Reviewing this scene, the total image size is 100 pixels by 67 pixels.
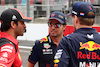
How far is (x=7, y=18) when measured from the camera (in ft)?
8.79

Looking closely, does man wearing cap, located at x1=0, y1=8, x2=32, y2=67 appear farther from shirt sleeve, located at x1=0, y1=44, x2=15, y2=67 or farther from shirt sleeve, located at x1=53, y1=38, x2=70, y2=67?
shirt sleeve, located at x1=53, y1=38, x2=70, y2=67

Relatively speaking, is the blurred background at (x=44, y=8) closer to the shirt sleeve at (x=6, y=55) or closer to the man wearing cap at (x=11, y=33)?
the man wearing cap at (x=11, y=33)

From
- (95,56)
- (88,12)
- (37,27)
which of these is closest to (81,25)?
(88,12)

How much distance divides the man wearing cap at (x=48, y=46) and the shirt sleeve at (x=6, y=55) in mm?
918

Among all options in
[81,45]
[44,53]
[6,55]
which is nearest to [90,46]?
[81,45]

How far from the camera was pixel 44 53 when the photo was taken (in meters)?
3.29

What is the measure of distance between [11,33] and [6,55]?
0.46 metres

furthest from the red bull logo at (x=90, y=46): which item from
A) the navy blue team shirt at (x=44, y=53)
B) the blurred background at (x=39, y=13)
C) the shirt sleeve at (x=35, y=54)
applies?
the blurred background at (x=39, y=13)

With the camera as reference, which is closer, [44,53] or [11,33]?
[11,33]

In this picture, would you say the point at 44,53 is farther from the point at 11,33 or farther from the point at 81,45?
the point at 81,45

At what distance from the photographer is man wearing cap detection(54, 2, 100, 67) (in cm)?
213

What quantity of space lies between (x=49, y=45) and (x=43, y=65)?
0.30 meters

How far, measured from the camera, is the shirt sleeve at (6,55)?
230 cm

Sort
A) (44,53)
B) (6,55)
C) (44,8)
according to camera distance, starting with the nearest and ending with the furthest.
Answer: (6,55) < (44,53) < (44,8)
